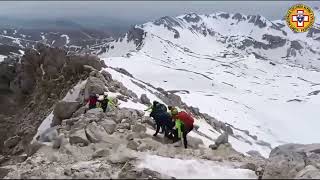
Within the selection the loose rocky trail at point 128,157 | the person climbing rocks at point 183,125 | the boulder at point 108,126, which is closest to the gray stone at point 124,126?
the loose rocky trail at point 128,157

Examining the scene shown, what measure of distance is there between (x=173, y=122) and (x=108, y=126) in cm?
339

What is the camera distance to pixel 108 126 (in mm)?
26031

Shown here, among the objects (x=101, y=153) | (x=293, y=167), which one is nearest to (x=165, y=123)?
(x=101, y=153)

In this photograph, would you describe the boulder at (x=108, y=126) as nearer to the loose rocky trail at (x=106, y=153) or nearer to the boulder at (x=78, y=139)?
the loose rocky trail at (x=106, y=153)

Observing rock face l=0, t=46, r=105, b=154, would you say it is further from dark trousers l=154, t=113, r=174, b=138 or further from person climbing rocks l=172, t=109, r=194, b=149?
person climbing rocks l=172, t=109, r=194, b=149

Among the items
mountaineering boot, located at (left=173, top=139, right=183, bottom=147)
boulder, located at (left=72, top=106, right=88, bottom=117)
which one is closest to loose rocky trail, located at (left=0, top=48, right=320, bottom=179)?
mountaineering boot, located at (left=173, top=139, right=183, bottom=147)

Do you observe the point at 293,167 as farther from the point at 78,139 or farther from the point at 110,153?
the point at 78,139

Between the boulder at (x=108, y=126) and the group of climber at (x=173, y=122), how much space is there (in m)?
2.22

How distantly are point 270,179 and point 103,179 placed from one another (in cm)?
628

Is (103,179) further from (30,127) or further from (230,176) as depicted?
(30,127)

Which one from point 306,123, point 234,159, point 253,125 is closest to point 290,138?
point 253,125

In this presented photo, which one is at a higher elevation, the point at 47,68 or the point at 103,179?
the point at 103,179

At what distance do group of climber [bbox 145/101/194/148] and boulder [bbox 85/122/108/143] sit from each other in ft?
9.83

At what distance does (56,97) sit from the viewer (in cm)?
4769
